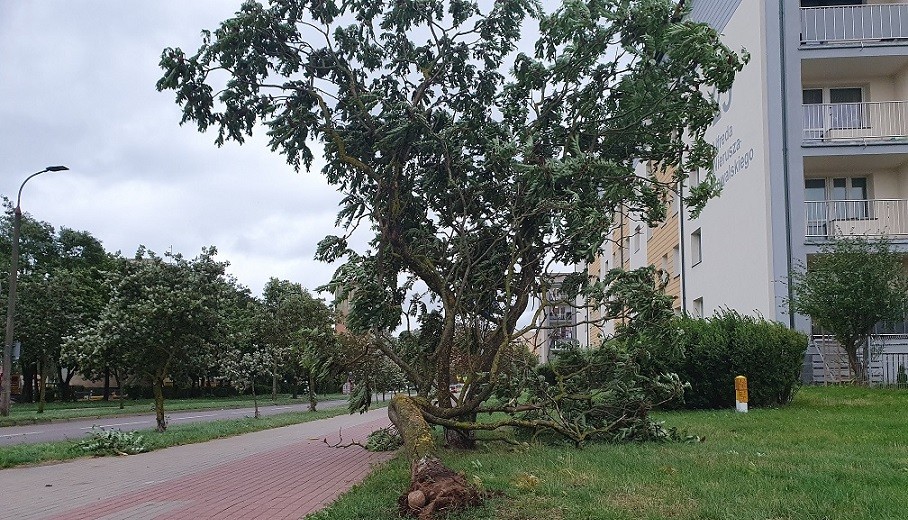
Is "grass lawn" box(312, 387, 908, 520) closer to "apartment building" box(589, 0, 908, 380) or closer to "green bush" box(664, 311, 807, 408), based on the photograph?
"green bush" box(664, 311, 807, 408)

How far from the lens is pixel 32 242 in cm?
4953

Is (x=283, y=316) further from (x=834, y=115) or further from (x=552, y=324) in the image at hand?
(x=552, y=324)

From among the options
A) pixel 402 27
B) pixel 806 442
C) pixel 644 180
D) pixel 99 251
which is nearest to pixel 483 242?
pixel 644 180

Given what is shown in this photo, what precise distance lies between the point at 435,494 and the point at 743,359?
32.4ft

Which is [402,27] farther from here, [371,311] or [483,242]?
[371,311]

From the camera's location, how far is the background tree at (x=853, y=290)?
15.5 meters

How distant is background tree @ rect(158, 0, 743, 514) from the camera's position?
34.6 feet

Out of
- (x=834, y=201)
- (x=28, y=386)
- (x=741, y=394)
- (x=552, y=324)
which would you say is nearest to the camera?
(x=552, y=324)

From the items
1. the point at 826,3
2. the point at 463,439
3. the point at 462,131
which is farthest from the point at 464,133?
the point at 826,3

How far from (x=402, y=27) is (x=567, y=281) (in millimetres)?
4450

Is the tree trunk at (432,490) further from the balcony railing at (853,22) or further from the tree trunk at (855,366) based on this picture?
the balcony railing at (853,22)

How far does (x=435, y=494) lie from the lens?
20.4 feet

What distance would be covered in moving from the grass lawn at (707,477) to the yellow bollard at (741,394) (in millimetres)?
1940

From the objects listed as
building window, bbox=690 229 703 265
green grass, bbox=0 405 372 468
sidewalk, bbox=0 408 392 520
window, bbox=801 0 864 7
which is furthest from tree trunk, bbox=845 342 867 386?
green grass, bbox=0 405 372 468
